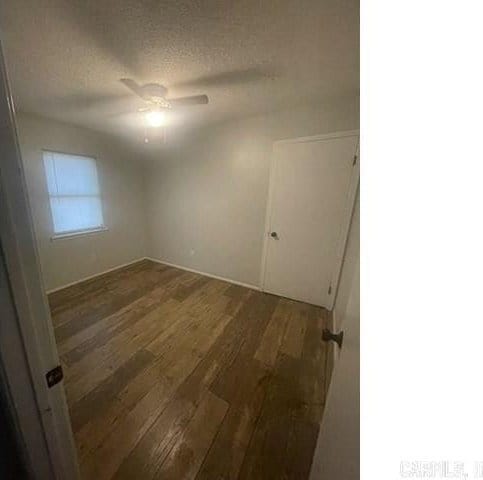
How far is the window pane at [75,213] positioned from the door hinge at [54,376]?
3.00 meters

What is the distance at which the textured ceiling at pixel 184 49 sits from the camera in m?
1.10

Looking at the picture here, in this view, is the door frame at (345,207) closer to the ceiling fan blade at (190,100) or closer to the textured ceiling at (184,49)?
the textured ceiling at (184,49)

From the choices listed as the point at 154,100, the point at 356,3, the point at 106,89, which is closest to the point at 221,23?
the point at 356,3

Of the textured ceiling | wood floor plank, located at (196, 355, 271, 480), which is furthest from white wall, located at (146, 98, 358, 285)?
wood floor plank, located at (196, 355, 271, 480)

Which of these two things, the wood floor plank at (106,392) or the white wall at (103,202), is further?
the white wall at (103,202)

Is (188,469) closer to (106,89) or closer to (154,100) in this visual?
(154,100)

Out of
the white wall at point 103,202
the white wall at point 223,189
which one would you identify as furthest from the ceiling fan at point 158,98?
the white wall at point 103,202

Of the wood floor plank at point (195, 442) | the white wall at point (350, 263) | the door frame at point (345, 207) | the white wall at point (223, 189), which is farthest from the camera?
the white wall at point (223, 189)

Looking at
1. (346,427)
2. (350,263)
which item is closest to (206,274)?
(350,263)

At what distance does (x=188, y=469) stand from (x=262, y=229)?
7.45ft

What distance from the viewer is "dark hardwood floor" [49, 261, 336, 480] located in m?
1.11

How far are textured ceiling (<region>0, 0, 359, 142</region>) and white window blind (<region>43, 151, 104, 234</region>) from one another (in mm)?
806

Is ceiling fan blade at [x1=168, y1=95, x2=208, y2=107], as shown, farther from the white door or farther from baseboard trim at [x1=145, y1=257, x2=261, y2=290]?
baseboard trim at [x1=145, y1=257, x2=261, y2=290]

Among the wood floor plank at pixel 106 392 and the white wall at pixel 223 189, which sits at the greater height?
the white wall at pixel 223 189
